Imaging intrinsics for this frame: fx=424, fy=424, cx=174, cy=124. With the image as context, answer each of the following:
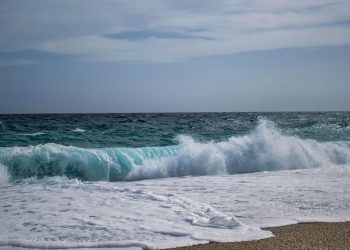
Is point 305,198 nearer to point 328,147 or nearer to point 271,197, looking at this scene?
point 271,197

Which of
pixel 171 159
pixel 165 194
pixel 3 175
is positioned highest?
pixel 171 159

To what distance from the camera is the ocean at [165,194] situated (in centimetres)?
527

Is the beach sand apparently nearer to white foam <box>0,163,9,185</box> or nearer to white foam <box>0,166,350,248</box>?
white foam <box>0,166,350,248</box>

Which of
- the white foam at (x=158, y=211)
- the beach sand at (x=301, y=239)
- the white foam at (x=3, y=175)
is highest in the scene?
the beach sand at (x=301, y=239)

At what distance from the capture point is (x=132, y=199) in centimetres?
727

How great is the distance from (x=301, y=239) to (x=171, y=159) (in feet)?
25.5

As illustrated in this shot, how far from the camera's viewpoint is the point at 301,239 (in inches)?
197

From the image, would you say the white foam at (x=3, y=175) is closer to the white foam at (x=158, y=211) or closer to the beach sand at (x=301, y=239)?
the white foam at (x=158, y=211)

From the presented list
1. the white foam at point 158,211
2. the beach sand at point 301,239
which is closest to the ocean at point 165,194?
the white foam at point 158,211

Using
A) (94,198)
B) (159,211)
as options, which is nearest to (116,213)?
(159,211)

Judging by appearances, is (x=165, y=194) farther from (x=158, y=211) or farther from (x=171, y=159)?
(x=171, y=159)

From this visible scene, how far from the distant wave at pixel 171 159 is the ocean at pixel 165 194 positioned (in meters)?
0.03

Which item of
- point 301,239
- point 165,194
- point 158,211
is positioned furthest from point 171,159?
point 301,239

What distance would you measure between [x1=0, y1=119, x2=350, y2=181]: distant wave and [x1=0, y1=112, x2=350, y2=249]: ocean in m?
0.03
